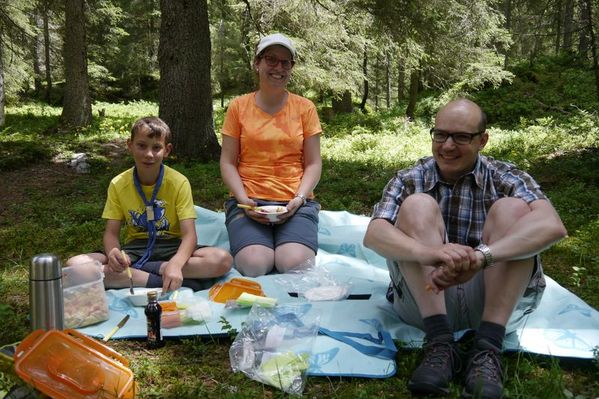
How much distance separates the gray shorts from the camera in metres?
2.46

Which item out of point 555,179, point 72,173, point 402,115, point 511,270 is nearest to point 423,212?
point 511,270

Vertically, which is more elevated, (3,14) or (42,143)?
(3,14)

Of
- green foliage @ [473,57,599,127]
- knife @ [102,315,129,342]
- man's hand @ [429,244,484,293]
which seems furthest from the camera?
green foliage @ [473,57,599,127]

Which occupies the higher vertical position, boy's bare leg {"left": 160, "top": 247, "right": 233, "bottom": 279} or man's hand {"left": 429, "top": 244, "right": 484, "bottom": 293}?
man's hand {"left": 429, "top": 244, "right": 484, "bottom": 293}

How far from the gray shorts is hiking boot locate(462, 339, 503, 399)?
29 cm

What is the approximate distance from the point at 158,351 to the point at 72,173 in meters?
5.22

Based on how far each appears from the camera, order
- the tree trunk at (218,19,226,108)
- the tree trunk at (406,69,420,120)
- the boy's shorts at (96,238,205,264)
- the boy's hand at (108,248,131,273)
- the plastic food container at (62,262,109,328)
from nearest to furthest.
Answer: the plastic food container at (62,262,109,328)
the boy's hand at (108,248,131,273)
the boy's shorts at (96,238,205,264)
the tree trunk at (406,69,420,120)
the tree trunk at (218,19,226,108)

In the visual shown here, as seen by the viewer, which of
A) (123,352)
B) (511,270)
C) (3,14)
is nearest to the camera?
(511,270)

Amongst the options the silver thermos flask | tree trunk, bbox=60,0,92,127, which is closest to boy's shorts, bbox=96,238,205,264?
the silver thermos flask

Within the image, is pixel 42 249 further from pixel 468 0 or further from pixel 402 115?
pixel 402 115

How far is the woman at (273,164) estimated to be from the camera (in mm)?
3674

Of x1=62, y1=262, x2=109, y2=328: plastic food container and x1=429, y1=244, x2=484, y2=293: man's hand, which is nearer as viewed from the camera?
x1=429, y1=244, x2=484, y2=293: man's hand

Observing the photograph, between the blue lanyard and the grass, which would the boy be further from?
the grass

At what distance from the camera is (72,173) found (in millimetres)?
7145
